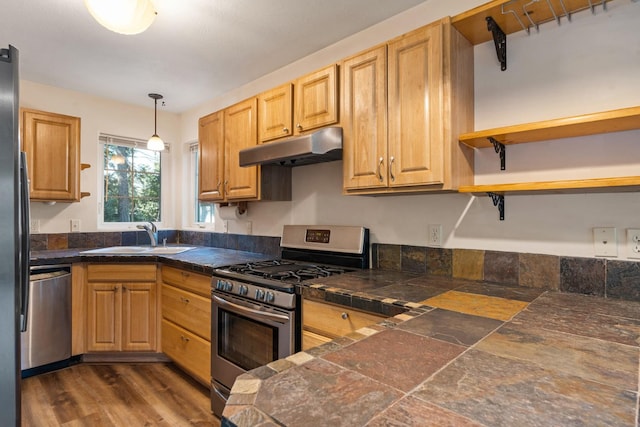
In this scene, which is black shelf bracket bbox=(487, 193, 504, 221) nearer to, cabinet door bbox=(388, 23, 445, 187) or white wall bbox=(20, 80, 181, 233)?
cabinet door bbox=(388, 23, 445, 187)

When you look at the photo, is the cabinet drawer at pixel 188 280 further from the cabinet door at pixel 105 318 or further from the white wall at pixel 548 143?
the white wall at pixel 548 143

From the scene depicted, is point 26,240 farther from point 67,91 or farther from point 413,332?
point 67,91

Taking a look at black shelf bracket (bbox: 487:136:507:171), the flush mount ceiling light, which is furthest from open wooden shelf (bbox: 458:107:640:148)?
the flush mount ceiling light

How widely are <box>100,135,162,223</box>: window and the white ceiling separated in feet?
2.05

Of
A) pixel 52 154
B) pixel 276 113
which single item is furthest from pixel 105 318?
pixel 276 113

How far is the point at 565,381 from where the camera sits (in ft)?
2.25

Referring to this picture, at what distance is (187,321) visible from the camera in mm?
2484

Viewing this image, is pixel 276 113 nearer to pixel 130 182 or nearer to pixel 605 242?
pixel 605 242

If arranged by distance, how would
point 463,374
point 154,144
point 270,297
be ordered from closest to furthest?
point 463,374
point 270,297
point 154,144

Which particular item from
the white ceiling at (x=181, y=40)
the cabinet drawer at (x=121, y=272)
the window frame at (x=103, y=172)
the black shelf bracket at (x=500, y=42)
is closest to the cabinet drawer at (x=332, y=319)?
the black shelf bracket at (x=500, y=42)

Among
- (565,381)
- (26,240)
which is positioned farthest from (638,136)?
(26,240)

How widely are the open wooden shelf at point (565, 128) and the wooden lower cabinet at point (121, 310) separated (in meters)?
2.58

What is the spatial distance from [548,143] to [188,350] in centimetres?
250

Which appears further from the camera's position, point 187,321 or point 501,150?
point 187,321
